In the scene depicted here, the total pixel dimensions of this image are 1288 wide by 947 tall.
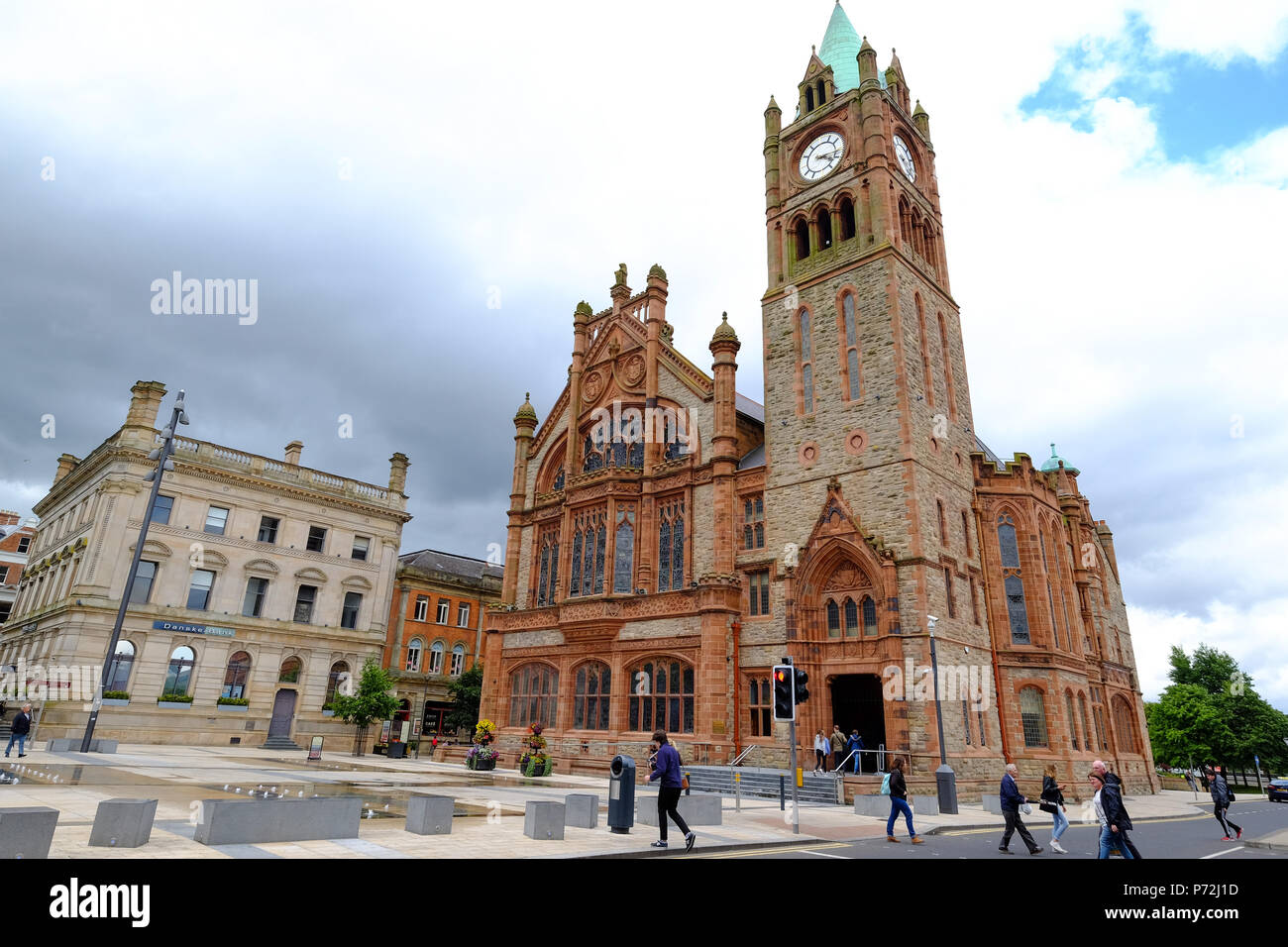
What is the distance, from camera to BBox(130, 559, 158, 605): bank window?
133 feet

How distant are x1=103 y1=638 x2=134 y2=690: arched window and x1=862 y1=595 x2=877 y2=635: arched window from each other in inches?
1460

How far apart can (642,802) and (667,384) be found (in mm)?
26084

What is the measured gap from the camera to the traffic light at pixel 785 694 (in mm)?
16781

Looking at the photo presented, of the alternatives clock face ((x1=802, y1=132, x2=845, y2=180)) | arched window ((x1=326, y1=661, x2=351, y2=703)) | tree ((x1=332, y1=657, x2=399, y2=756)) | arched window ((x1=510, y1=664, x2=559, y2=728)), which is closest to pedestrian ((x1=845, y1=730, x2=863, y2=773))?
arched window ((x1=510, y1=664, x2=559, y2=728))

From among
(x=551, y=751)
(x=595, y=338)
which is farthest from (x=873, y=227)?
(x=551, y=751)

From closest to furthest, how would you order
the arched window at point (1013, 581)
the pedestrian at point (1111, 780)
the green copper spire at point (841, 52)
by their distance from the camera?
the pedestrian at point (1111, 780) → the arched window at point (1013, 581) → the green copper spire at point (841, 52)

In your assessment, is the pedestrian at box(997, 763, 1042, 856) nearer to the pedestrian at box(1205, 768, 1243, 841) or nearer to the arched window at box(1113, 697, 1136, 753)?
the pedestrian at box(1205, 768, 1243, 841)

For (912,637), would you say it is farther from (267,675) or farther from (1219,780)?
(267,675)

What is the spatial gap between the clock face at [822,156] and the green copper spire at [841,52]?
2.55 meters

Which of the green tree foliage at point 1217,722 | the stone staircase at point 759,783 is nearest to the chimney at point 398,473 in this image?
the stone staircase at point 759,783

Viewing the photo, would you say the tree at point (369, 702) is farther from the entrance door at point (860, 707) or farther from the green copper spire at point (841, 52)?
the green copper spire at point (841, 52)

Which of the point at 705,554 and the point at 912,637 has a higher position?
the point at 705,554

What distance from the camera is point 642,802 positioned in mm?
15156
